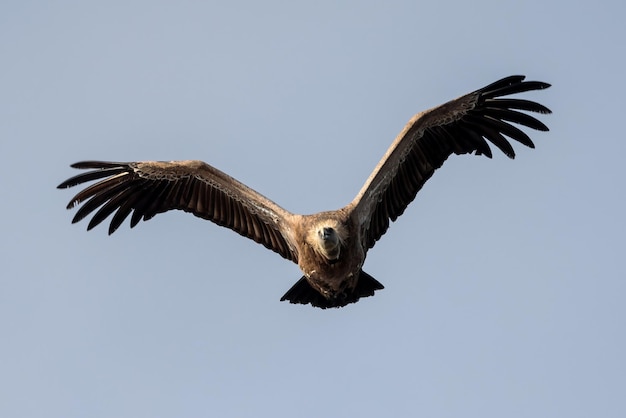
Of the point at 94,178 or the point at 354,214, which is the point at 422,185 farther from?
the point at 94,178

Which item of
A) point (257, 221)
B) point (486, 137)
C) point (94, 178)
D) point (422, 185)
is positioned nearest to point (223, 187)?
point (257, 221)

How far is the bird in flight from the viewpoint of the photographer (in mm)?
12602

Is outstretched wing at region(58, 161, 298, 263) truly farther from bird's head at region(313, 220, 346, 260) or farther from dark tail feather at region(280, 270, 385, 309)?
bird's head at region(313, 220, 346, 260)

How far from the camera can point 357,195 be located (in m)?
12.4

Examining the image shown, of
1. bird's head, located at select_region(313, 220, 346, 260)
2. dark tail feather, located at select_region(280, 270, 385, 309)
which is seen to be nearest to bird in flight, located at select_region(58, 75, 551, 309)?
dark tail feather, located at select_region(280, 270, 385, 309)

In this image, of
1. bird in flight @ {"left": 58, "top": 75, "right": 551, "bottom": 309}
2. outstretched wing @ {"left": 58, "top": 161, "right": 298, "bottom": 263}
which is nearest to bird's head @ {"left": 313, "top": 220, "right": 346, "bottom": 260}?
→ bird in flight @ {"left": 58, "top": 75, "right": 551, "bottom": 309}

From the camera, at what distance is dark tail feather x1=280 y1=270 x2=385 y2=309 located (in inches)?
499

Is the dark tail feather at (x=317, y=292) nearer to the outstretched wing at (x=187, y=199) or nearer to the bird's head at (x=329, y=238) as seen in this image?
the outstretched wing at (x=187, y=199)

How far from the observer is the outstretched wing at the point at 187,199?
42.0 ft

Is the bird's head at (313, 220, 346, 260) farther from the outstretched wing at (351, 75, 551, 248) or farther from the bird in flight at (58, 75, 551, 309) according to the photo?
the outstretched wing at (351, 75, 551, 248)

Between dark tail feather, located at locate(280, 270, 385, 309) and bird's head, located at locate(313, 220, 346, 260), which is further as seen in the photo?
dark tail feather, located at locate(280, 270, 385, 309)

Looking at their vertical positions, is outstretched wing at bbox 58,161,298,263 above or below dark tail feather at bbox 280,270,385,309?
above

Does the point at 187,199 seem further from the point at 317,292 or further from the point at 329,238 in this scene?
the point at 329,238

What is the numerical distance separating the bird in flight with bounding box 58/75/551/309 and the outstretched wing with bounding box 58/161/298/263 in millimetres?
12
